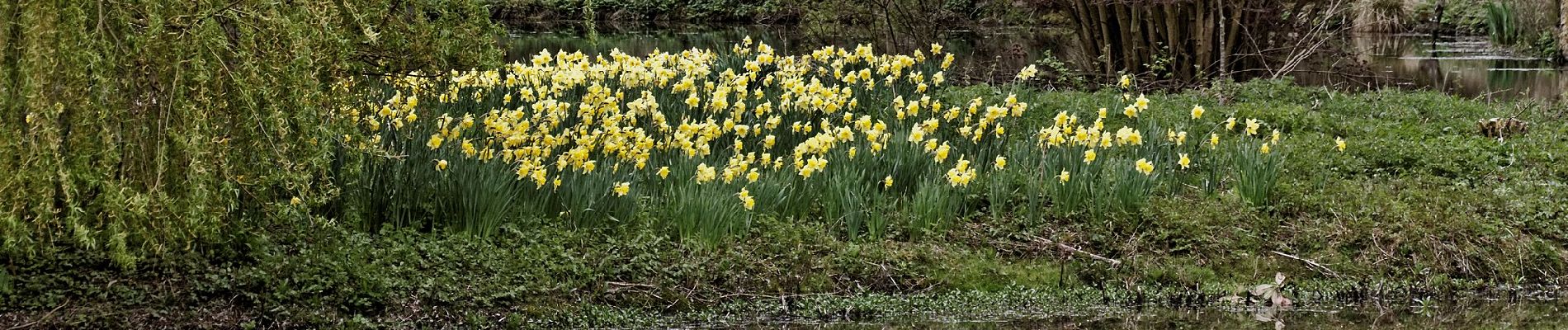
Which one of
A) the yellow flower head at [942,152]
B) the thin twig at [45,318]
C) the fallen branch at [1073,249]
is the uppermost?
the yellow flower head at [942,152]

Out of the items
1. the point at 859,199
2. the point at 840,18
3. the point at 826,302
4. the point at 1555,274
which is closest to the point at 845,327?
the point at 826,302

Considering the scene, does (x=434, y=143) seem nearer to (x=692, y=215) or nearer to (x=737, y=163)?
(x=692, y=215)

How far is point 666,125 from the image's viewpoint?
664 cm

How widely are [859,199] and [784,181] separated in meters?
0.42

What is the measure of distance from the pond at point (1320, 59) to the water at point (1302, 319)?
424 cm

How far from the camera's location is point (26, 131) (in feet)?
13.4

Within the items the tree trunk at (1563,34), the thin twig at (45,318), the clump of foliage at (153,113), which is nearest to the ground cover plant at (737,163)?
the clump of foliage at (153,113)

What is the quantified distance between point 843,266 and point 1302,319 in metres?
1.65

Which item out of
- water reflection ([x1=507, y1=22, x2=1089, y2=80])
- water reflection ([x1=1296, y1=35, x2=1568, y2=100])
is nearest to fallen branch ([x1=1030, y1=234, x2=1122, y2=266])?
water reflection ([x1=507, y1=22, x2=1089, y2=80])

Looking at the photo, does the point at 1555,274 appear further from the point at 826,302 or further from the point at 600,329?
the point at 600,329

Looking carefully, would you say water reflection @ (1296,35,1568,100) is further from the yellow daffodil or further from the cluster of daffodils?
the yellow daffodil

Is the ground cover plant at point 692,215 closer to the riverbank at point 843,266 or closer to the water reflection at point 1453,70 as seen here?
the riverbank at point 843,266

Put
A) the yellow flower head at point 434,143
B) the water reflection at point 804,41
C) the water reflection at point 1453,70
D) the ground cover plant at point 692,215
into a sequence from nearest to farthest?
1. the ground cover plant at point 692,215
2. the yellow flower head at point 434,143
3. the water reflection at point 1453,70
4. the water reflection at point 804,41

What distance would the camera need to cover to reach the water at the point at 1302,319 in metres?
5.24
